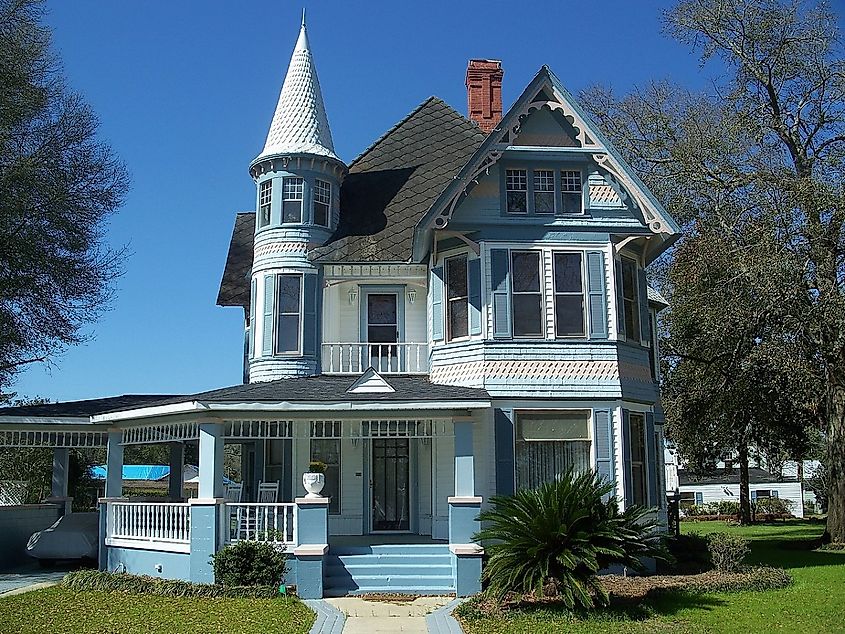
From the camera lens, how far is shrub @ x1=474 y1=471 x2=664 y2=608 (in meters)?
13.0

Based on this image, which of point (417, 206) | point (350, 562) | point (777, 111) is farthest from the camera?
point (777, 111)

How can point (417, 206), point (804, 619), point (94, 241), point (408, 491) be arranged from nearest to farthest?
point (804, 619) < point (408, 491) < point (417, 206) < point (94, 241)

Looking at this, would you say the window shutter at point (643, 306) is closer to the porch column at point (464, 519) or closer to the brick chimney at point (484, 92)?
the porch column at point (464, 519)

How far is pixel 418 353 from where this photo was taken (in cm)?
2008

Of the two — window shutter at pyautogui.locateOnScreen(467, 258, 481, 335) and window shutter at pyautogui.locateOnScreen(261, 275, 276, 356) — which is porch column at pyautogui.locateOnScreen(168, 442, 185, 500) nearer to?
window shutter at pyautogui.locateOnScreen(261, 275, 276, 356)

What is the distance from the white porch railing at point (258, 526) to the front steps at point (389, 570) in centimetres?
92

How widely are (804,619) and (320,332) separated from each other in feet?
38.1

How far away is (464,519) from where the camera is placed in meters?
16.0

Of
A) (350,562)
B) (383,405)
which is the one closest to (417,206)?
(383,405)

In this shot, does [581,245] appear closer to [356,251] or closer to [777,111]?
[356,251]

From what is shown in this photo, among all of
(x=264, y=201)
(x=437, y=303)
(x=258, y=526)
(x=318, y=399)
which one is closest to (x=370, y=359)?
(x=437, y=303)

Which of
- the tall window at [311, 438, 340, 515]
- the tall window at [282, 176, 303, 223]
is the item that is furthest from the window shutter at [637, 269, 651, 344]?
the tall window at [282, 176, 303, 223]

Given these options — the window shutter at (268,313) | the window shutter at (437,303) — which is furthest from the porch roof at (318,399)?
the window shutter at (268,313)

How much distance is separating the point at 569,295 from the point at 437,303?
2837mm
